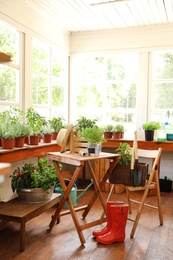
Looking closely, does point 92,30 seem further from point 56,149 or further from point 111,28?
point 56,149

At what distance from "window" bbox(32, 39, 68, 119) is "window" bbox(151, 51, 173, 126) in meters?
1.71

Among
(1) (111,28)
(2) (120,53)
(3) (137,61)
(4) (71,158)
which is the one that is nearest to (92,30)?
(1) (111,28)

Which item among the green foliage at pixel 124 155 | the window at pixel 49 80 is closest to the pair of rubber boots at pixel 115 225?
the green foliage at pixel 124 155

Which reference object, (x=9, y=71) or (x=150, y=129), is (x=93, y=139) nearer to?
(x=9, y=71)

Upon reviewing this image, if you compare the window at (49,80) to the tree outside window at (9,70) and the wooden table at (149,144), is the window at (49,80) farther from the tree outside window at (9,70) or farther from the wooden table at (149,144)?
the wooden table at (149,144)

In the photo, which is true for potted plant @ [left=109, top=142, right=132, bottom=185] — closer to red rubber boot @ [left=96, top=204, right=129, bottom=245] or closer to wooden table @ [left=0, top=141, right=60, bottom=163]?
red rubber boot @ [left=96, top=204, right=129, bottom=245]

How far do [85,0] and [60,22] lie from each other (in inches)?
40.2

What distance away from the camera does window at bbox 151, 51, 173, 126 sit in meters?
4.86

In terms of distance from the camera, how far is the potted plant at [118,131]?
4.73m

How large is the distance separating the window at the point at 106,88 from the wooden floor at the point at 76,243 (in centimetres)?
240

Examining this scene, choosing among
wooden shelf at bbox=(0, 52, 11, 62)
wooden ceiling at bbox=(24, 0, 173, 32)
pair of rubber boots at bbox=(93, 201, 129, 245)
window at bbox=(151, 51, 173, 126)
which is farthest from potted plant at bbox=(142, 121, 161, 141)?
wooden shelf at bbox=(0, 52, 11, 62)

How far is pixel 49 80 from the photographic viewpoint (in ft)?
15.5

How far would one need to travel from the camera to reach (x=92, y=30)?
5.14 metres

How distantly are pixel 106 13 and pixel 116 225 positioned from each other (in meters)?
3.20
